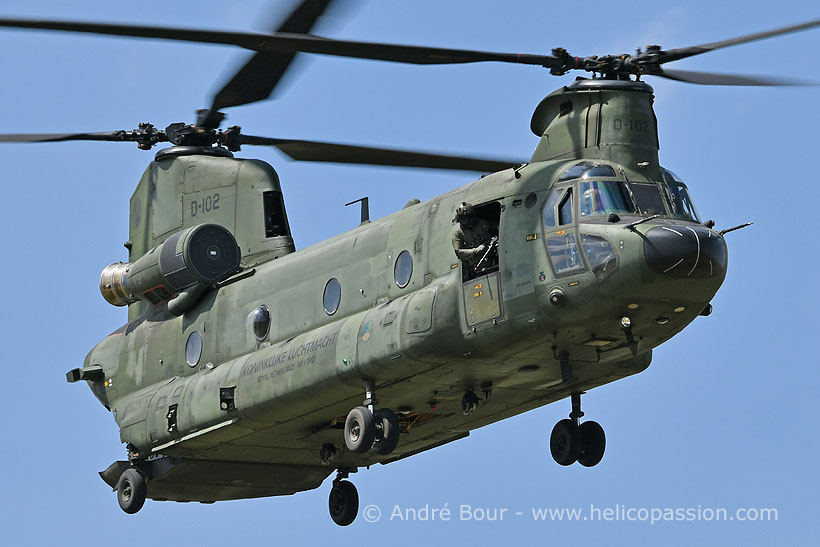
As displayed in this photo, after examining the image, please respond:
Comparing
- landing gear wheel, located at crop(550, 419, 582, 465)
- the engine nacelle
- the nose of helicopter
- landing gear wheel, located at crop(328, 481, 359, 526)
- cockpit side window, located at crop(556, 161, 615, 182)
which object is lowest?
landing gear wheel, located at crop(550, 419, 582, 465)

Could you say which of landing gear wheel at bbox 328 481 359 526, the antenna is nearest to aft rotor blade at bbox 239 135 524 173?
the antenna

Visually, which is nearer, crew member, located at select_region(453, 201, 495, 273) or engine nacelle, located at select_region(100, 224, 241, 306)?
crew member, located at select_region(453, 201, 495, 273)

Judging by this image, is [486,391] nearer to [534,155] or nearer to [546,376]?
[546,376]

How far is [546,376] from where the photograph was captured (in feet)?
92.5

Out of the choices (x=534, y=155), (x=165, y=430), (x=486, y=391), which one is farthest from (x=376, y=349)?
(x=165, y=430)

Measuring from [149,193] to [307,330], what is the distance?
7174 mm

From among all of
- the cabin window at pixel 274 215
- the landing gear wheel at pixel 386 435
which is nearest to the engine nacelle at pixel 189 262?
the cabin window at pixel 274 215

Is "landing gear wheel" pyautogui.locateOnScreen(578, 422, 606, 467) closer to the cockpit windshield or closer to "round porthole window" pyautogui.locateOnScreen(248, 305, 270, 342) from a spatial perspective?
the cockpit windshield

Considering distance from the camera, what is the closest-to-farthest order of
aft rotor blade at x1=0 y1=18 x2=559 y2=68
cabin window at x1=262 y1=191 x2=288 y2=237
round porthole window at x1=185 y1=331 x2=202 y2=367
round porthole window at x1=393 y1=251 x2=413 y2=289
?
aft rotor blade at x1=0 y1=18 x2=559 y2=68 → round porthole window at x1=393 y1=251 x2=413 y2=289 → round porthole window at x1=185 y1=331 x2=202 y2=367 → cabin window at x1=262 y1=191 x2=288 y2=237

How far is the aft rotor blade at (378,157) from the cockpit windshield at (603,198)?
461 centimetres

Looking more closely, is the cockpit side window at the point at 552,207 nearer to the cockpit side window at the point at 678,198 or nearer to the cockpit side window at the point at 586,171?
the cockpit side window at the point at 586,171

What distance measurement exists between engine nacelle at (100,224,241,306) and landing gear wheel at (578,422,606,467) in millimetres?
7554

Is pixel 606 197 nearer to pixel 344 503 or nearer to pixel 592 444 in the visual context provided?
pixel 592 444

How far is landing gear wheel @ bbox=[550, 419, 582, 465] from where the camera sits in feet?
94.5
